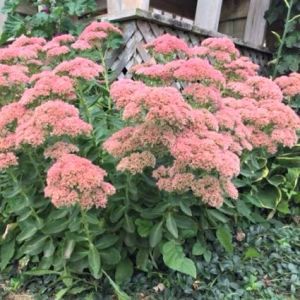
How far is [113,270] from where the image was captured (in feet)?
7.14

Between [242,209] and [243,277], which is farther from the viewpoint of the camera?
[242,209]

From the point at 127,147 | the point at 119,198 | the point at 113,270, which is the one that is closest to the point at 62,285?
the point at 113,270

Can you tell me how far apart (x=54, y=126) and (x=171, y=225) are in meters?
0.69

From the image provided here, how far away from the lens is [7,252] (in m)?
2.32

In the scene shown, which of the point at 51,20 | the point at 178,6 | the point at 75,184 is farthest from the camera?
the point at 178,6

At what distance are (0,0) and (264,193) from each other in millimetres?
4087

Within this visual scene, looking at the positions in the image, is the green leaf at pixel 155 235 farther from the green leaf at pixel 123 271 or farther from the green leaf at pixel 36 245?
the green leaf at pixel 36 245

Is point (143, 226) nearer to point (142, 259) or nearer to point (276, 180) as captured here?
point (142, 259)

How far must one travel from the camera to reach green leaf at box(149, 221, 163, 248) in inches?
76.0

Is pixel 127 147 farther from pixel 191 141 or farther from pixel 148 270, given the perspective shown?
pixel 148 270

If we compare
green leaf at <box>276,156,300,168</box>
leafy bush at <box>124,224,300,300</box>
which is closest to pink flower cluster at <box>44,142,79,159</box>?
leafy bush at <box>124,224,300,300</box>

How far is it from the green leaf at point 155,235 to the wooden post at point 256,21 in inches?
127

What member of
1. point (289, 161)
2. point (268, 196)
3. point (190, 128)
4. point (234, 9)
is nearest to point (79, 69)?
point (190, 128)

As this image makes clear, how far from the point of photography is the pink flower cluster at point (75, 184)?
1.56m
